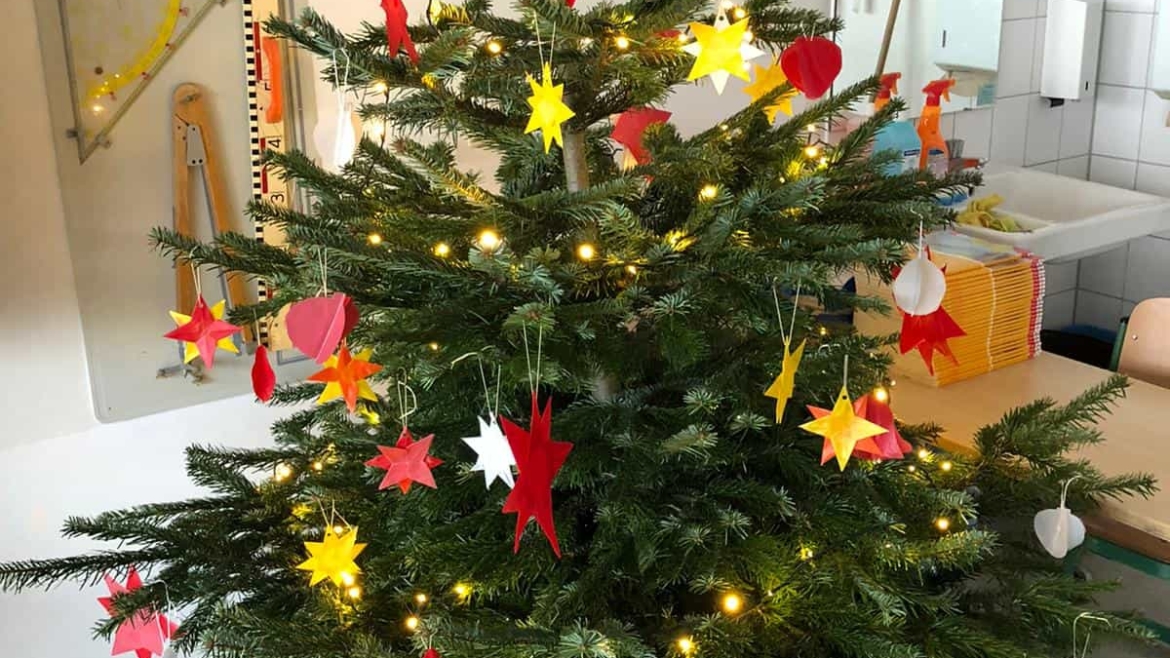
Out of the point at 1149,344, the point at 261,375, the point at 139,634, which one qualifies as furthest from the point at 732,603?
the point at 1149,344

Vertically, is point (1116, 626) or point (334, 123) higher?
point (334, 123)

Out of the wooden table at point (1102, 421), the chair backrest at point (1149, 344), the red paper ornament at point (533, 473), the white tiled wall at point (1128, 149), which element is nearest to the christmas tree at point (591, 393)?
the red paper ornament at point (533, 473)

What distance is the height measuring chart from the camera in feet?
5.37

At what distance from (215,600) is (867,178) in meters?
0.69

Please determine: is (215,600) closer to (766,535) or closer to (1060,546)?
(766,535)

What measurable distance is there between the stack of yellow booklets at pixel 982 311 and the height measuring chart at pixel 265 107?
3.37 ft

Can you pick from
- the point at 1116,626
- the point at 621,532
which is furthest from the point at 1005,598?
the point at 621,532

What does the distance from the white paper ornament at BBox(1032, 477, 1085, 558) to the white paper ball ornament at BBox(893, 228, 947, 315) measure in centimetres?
31

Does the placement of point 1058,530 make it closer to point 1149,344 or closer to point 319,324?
point 319,324

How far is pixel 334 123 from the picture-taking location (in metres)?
0.95

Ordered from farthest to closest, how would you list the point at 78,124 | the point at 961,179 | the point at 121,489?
1. the point at 121,489
2. the point at 78,124
3. the point at 961,179

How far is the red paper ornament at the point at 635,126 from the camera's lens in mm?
1027

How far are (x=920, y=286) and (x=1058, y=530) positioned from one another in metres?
0.35

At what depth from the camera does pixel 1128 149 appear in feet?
9.52
